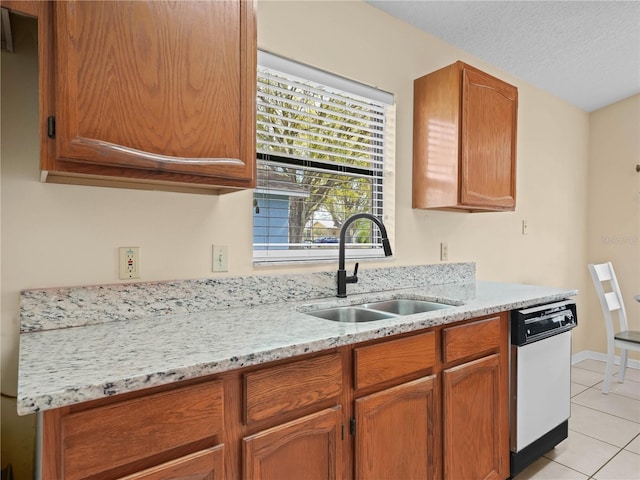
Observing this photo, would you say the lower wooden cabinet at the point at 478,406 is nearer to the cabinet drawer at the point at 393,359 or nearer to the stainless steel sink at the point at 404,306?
the cabinet drawer at the point at 393,359

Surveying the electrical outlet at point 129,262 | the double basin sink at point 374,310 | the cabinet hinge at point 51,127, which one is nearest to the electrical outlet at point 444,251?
the double basin sink at point 374,310

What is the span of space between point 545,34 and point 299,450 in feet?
9.19

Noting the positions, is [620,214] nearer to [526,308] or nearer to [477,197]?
[477,197]

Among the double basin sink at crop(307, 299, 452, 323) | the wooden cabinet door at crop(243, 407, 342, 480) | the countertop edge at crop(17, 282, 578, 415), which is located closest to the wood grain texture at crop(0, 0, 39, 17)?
the countertop edge at crop(17, 282, 578, 415)

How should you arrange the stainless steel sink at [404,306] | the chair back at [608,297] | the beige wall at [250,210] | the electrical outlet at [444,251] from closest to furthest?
1. the beige wall at [250,210]
2. the stainless steel sink at [404,306]
3. the electrical outlet at [444,251]
4. the chair back at [608,297]

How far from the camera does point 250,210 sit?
1769mm

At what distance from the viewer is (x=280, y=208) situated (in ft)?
6.37

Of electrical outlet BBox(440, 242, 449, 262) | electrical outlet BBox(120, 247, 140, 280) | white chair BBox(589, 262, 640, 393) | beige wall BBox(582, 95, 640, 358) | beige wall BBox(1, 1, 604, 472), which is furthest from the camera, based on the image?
beige wall BBox(582, 95, 640, 358)

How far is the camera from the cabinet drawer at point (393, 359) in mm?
1283

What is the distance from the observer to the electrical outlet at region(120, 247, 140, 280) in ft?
4.67

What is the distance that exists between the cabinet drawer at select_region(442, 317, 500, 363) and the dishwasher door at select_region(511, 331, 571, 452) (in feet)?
0.57

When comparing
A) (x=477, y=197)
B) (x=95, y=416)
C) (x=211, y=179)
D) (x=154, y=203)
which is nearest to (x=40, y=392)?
(x=95, y=416)

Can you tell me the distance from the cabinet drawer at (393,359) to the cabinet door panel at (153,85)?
28.5 inches

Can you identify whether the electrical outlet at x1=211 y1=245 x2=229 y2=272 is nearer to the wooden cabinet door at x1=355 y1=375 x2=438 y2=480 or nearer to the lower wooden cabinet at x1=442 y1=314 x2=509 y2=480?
the wooden cabinet door at x1=355 y1=375 x2=438 y2=480
